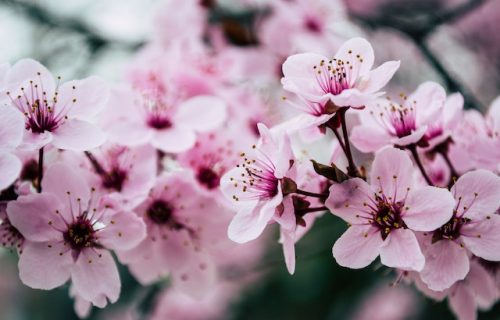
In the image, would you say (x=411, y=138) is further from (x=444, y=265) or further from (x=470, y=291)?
(x=470, y=291)

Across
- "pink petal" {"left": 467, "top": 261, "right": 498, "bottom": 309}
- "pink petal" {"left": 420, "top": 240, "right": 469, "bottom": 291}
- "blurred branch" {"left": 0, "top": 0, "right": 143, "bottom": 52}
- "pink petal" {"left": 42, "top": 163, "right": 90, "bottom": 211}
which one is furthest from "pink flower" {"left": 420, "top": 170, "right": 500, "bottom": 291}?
"blurred branch" {"left": 0, "top": 0, "right": 143, "bottom": 52}

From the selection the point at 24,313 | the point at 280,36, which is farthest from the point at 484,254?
the point at 24,313

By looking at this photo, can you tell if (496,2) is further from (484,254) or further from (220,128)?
(484,254)

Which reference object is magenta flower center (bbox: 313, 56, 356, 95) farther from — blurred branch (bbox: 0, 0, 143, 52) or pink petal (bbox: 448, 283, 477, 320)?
blurred branch (bbox: 0, 0, 143, 52)

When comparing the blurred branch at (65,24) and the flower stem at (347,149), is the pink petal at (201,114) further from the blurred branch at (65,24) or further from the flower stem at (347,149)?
the blurred branch at (65,24)

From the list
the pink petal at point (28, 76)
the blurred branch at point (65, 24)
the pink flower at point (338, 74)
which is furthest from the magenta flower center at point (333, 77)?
the blurred branch at point (65, 24)

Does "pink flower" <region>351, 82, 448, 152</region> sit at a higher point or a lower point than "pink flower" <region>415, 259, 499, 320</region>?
higher
